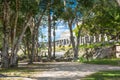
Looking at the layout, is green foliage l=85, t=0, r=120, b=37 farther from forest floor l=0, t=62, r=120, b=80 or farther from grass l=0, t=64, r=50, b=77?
grass l=0, t=64, r=50, b=77

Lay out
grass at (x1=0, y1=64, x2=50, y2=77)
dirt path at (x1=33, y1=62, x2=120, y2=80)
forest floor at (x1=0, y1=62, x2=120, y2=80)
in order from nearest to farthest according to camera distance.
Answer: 1. forest floor at (x1=0, y1=62, x2=120, y2=80)
2. dirt path at (x1=33, y1=62, x2=120, y2=80)
3. grass at (x1=0, y1=64, x2=50, y2=77)

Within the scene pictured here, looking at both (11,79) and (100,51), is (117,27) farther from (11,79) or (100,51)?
(11,79)

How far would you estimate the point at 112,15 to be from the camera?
49.1m

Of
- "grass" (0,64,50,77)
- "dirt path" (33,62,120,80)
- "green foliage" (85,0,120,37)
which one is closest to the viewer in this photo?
"dirt path" (33,62,120,80)

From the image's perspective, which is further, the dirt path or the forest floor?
the dirt path

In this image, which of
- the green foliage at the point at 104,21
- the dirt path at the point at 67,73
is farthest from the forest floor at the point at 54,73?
the green foliage at the point at 104,21

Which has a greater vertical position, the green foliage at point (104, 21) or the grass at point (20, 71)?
the green foliage at point (104, 21)

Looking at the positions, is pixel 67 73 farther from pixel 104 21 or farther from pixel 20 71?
pixel 104 21

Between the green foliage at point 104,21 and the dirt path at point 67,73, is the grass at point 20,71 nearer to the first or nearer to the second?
the dirt path at point 67,73

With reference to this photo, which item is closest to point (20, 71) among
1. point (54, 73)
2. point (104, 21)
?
point (54, 73)

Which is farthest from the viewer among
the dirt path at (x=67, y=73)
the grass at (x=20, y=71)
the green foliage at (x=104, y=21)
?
the green foliage at (x=104, y=21)

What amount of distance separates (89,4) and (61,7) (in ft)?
8.66

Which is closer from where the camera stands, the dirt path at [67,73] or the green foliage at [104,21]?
the dirt path at [67,73]

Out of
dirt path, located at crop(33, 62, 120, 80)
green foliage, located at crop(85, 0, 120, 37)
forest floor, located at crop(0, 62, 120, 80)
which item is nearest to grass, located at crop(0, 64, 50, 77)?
forest floor, located at crop(0, 62, 120, 80)
